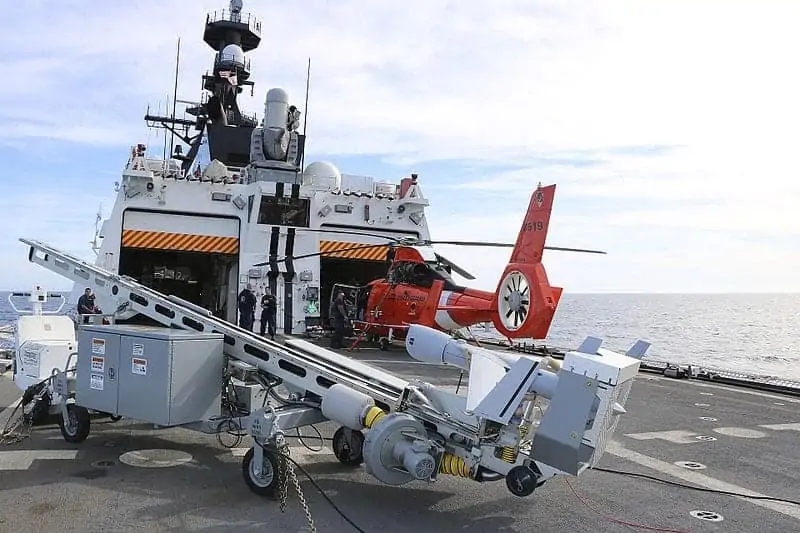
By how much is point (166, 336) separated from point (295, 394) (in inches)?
51.4

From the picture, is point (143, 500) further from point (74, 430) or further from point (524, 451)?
point (524, 451)

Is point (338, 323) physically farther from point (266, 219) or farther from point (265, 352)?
point (265, 352)


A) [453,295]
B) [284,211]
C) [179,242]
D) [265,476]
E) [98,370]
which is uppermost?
[284,211]

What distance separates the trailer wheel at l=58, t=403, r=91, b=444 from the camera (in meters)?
7.12

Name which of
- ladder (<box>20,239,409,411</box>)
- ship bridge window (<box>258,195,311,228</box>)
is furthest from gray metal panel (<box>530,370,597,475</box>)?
ship bridge window (<box>258,195,311,228</box>)

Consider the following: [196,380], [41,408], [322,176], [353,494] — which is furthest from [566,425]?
[322,176]

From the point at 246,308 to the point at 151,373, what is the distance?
1123cm

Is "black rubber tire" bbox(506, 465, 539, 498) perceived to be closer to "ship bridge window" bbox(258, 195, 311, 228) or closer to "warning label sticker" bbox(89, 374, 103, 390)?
"warning label sticker" bbox(89, 374, 103, 390)

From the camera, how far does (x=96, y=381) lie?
6.60 m

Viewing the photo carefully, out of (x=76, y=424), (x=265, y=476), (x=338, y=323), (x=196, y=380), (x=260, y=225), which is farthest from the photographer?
(x=260, y=225)

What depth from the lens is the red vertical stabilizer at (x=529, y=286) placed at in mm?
12992

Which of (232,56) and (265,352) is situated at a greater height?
(232,56)

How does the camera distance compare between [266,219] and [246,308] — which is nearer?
[246,308]

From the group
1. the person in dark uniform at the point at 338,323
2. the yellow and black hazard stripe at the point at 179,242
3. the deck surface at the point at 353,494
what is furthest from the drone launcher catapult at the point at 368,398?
the yellow and black hazard stripe at the point at 179,242
